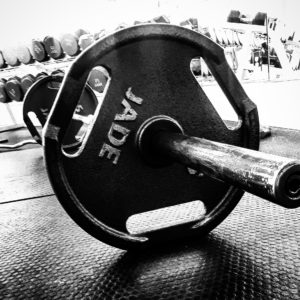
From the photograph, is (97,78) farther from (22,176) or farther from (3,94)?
(22,176)

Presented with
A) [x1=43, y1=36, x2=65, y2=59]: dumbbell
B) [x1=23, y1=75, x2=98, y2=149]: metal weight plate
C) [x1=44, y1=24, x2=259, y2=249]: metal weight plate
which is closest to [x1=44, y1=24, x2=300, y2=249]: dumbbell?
[x1=44, y1=24, x2=259, y2=249]: metal weight plate

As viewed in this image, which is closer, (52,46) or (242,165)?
(242,165)

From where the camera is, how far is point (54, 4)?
368 centimetres

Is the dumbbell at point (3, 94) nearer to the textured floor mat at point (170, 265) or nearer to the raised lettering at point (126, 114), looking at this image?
the textured floor mat at point (170, 265)

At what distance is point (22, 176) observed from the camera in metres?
1.75

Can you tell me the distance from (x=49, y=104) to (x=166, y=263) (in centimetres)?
182

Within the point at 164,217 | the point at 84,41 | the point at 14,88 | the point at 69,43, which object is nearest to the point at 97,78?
the point at 84,41

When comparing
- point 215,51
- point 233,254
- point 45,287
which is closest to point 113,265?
point 45,287

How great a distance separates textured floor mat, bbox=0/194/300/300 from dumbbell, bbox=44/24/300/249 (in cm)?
5

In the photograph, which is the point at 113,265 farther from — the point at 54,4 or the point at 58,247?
the point at 54,4

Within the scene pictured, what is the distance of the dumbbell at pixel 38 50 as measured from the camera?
382 centimetres

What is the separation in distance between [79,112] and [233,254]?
1.64 metres

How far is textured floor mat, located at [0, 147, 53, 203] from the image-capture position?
4.56 feet

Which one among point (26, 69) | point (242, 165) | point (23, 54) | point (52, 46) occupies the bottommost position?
point (26, 69)
